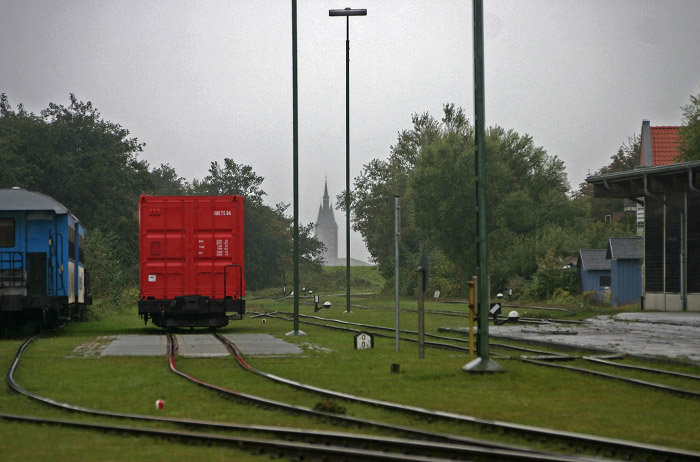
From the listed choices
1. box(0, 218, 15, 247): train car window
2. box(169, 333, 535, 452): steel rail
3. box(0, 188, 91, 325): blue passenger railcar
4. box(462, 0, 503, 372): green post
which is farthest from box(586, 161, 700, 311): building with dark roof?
box(169, 333, 535, 452): steel rail

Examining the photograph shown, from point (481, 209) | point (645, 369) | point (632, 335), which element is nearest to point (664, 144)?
point (632, 335)

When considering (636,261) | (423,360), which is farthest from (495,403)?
(636,261)

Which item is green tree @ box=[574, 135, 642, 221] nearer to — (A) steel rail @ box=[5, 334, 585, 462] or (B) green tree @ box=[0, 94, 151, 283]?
(B) green tree @ box=[0, 94, 151, 283]

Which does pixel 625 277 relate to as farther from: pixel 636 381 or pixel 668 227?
pixel 636 381

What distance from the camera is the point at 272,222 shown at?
10969 centimetres

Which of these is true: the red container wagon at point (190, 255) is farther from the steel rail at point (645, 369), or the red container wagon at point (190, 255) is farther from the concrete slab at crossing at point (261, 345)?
the steel rail at point (645, 369)

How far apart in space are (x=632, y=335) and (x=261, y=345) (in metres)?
9.45

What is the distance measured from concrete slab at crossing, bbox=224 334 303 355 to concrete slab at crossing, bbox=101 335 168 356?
170 centimetres

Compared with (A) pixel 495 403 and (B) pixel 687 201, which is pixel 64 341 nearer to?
(A) pixel 495 403

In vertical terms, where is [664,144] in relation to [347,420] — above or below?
above

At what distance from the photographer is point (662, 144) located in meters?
58.9

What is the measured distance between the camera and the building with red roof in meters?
56.0

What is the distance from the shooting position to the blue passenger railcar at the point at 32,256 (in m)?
24.3

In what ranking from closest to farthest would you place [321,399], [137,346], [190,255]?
[321,399]
[137,346]
[190,255]
